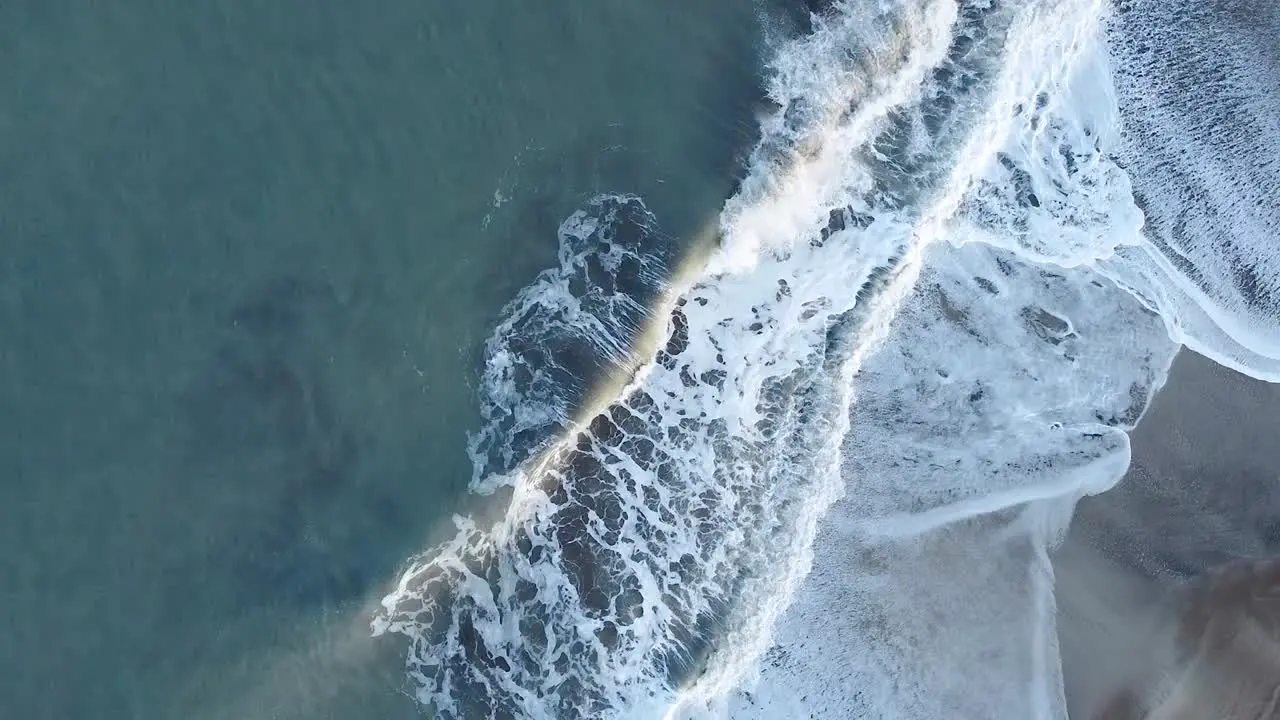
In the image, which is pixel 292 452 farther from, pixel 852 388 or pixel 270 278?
pixel 852 388

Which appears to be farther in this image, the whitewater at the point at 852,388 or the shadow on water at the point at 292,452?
the shadow on water at the point at 292,452

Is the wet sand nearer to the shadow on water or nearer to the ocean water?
the ocean water

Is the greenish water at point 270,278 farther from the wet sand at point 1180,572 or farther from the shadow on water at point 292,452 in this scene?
the wet sand at point 1180,572

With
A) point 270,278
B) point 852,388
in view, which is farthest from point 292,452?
point 852,388

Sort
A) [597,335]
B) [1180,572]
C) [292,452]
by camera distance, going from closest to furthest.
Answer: [1180,572] < [292,452] < [597,335]

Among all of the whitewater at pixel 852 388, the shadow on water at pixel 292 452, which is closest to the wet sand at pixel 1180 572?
the whitewater at pixel 852 388

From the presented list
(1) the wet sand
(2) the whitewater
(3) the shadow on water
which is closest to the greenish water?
(3) the shadow on water
